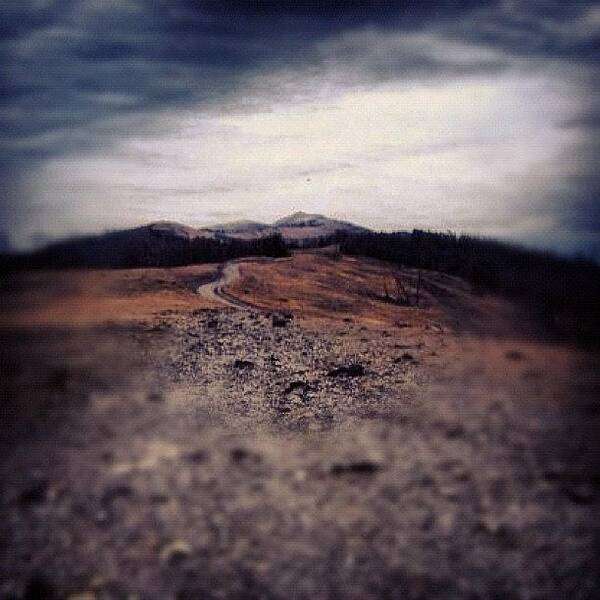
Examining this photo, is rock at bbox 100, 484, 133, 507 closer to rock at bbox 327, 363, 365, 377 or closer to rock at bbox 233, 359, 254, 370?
rock at bbox 233, 359, 254, 370

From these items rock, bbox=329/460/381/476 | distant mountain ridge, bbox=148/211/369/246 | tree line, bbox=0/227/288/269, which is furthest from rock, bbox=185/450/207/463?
distant mountain ridge, bbox=148/211/369/246

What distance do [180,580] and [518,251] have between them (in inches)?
153

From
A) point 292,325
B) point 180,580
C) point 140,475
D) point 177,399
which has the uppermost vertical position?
point 292,325

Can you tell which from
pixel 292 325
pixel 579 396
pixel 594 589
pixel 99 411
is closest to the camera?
pixel 292 325

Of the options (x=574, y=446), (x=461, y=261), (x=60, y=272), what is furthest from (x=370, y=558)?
(x=60, y=272)

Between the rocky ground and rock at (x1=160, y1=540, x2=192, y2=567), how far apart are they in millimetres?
17

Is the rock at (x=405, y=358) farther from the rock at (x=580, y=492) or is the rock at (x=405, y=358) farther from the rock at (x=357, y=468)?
the rock at (x=580, y=492)

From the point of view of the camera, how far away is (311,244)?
2.66 m

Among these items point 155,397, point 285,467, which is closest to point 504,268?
point 155,397

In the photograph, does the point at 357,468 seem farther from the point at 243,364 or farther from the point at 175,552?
the point at 243,364

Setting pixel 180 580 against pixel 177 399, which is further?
pixel 180 580

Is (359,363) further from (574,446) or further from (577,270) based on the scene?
(574,446)

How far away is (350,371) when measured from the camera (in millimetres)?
3131

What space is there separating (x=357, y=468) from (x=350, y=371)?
8.29 feet
